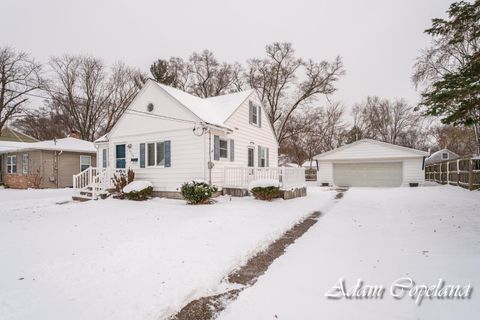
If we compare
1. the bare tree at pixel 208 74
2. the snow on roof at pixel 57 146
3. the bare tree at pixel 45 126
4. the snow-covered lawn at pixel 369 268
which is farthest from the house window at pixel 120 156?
the bare tree at pixel 45 126

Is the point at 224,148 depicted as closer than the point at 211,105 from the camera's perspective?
Yes

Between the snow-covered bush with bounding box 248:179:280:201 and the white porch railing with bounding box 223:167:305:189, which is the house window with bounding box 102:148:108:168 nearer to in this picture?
the white porch railing with bounding box 223:167:305:189

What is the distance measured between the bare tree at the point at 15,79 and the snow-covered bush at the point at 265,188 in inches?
940

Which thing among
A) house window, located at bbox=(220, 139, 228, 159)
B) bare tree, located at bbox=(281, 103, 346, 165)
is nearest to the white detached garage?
bare tree, located at bbox=(281, 103, 346, 165)

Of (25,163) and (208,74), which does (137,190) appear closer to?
(25,163)

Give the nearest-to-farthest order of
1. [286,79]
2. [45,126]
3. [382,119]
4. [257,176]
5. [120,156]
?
[257,176] < [120,156] < [286,79] < [45,126] < [382,119]

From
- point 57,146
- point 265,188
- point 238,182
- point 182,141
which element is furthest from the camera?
point 57,146

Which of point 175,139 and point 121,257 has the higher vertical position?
point 175,139

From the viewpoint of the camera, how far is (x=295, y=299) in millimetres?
3203

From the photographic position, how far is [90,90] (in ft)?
104

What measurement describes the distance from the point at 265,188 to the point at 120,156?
337 inches

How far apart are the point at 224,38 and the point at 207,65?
3.54m

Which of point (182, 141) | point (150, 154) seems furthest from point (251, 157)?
point (150, 154)

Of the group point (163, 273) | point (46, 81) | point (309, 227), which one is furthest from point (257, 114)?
point (46, 81)
